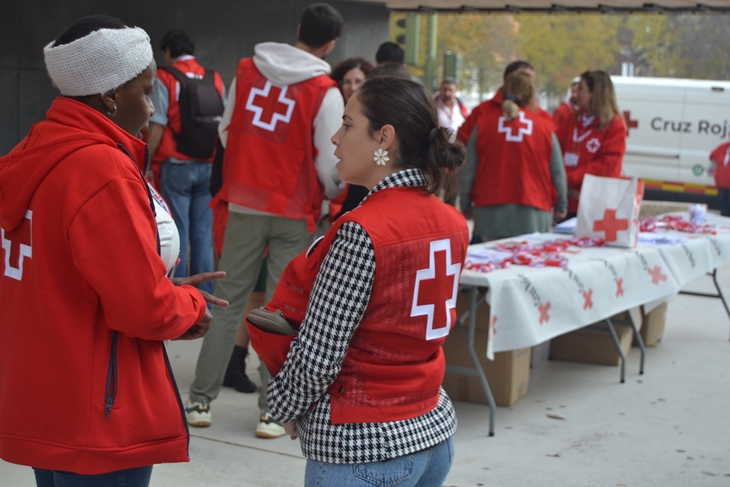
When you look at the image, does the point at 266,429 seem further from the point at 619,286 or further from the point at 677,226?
the point at 677,226

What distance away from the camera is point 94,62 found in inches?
75.3

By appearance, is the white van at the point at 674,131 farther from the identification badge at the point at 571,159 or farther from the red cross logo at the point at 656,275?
the red cross logo at the point at 656,275

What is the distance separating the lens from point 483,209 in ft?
20.2

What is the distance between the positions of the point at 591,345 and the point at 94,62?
15.8 ft

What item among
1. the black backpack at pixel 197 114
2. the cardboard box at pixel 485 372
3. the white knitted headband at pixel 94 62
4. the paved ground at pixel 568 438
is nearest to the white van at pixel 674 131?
the paved ground at pixel 568 438

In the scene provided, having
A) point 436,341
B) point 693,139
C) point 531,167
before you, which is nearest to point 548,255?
point 531,167

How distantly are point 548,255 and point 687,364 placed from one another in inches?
70.5

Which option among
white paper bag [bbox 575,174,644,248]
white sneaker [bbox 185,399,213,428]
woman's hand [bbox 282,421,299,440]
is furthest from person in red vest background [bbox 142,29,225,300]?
woman's hand [bbox 282,421,299,440]

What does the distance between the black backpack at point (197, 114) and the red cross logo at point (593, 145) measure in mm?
2779

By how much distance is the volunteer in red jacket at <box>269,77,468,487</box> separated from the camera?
1.83 meters

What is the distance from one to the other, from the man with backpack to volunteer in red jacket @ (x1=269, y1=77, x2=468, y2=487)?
166 inches

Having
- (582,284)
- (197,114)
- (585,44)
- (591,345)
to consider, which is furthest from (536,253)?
(585,44)

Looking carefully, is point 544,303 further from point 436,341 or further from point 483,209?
point 436,341

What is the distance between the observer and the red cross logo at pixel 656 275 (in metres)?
5.52
